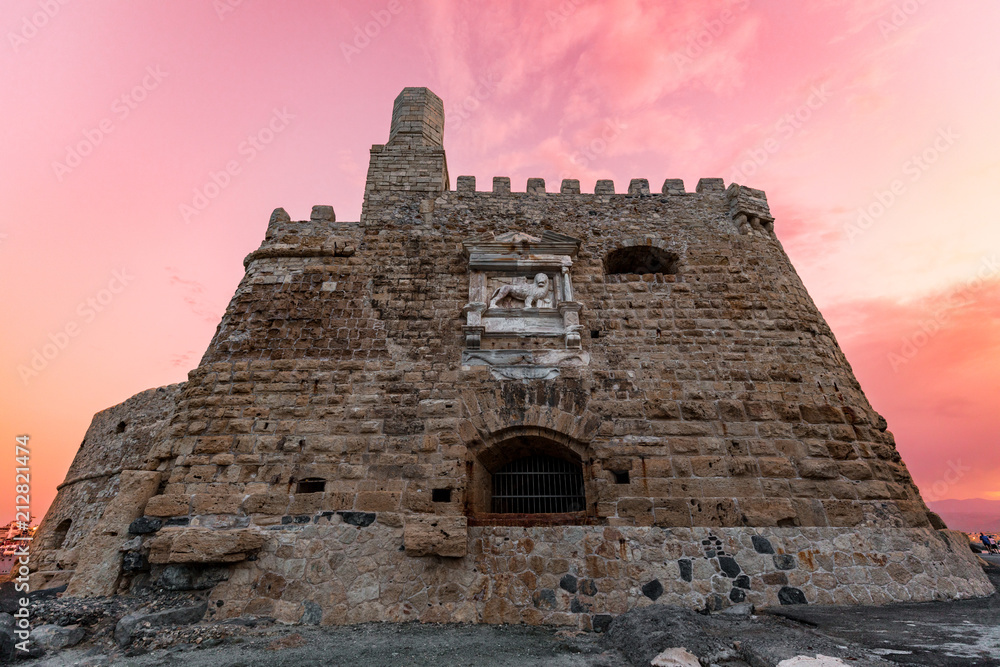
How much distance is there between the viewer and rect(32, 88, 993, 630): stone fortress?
4789 millimetres

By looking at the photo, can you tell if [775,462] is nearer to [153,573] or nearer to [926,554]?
[926,554]

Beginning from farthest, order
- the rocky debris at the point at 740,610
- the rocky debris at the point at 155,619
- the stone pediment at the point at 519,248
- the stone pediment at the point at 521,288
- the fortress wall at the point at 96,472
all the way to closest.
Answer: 1. the fortress wall at the point at 96,472
2. the stone pediment at the point at 519,248
3. the stone pediment at the point at 521,288
4. the rocky debris at the point at 740,610
5. the rocky debris at the point at 155,619

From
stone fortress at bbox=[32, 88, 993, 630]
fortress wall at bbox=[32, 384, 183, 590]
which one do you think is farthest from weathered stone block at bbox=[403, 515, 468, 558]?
fortress wall at bbox=[32, 384, 183, 590]

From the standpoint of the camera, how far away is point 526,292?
668cm

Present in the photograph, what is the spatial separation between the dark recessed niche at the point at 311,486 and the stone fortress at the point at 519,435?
0.09 ft

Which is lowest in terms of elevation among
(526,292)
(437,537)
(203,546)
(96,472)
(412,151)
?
(203,546)

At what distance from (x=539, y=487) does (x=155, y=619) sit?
14.2 ft

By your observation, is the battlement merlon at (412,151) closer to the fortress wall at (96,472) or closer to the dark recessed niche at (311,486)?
the dark recessed niche at (311,486)

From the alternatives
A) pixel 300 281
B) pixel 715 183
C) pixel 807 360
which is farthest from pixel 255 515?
pixel 715 183

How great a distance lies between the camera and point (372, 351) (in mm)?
6281

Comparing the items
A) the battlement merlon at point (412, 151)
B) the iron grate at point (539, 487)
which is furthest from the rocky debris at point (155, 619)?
the battlement merlon at point (412, 151)

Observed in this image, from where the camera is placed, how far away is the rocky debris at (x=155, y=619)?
399cm

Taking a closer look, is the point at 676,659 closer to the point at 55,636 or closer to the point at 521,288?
the point at 521,288

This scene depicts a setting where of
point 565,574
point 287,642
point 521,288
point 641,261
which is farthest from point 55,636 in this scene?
point 641,261
